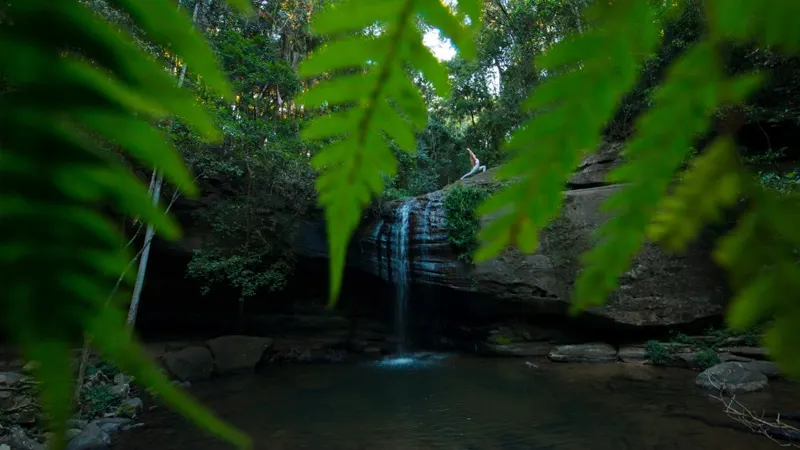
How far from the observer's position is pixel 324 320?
10.7 metres

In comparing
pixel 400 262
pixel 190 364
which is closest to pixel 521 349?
pixel 400 262

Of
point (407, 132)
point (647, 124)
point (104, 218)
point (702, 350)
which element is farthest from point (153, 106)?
point (702, 350)

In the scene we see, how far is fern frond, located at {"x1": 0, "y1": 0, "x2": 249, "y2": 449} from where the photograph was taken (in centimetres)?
21

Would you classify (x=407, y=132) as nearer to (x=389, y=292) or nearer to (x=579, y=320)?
(x=579, y=320)

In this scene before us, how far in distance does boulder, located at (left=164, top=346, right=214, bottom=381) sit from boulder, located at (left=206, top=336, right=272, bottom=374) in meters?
0.19

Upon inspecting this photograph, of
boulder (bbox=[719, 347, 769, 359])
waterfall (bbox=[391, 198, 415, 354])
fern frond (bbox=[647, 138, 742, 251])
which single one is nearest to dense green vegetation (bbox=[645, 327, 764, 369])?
boulder (bbox=[719, 347, 769, 359])

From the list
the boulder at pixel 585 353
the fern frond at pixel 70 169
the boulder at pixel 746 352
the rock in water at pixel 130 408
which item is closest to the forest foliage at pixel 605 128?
the fern frond at pixel 70 169

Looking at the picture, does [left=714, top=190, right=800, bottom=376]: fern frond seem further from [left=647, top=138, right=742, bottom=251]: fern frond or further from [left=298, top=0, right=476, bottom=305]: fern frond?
[left=298, top=0, right=476, bottom=305]: fern frond

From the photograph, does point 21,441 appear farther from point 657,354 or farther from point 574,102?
point 657,354

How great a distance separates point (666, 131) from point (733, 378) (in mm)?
6558

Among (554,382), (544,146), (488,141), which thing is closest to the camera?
(544,146)

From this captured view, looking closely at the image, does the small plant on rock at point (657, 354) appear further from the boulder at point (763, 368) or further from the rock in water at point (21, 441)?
the rock in water at point (21, 441)

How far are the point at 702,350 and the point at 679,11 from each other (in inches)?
319

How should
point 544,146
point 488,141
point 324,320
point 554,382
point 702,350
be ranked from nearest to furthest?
point 544,146 → point 554,382 → point 702,350 → point 324,320 → point 488,141
